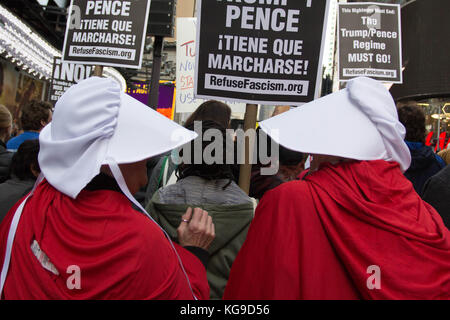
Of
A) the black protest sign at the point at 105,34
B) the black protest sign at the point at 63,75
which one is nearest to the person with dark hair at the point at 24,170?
the black protest sign at the point at 105,34

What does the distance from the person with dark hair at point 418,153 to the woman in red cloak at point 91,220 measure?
115 inches

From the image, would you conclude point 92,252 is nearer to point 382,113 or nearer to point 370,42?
point 382,113

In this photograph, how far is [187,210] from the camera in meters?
1.82

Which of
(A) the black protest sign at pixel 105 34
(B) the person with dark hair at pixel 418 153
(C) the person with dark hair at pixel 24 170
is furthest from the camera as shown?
(A) the black protest sign at pixel 105 34

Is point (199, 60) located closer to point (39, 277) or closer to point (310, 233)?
point (310, 233)

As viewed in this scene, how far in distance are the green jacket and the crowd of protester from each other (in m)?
0.13

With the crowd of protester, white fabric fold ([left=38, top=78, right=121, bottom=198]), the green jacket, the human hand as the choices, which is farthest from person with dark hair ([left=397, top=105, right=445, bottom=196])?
white fabric fold ([left=38, top=78, right=121, bottom=198])

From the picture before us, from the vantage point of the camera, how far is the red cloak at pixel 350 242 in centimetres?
135

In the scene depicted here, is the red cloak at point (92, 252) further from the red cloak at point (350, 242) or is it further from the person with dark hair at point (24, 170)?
the person with dark hair at point (24, 170)

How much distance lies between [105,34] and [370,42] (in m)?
3.76

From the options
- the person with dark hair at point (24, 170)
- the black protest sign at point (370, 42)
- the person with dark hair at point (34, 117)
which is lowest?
the person with dark hair at point (24, 170)

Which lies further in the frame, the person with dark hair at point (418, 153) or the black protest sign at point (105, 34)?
the black protest sign at point (105, 34)

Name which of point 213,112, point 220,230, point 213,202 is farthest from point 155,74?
point 220,230

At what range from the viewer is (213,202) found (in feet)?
6.48
